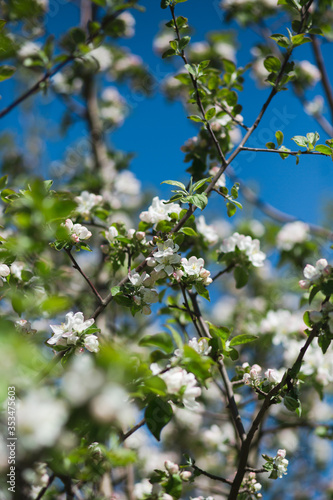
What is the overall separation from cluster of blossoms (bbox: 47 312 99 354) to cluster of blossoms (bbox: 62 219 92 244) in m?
0.25

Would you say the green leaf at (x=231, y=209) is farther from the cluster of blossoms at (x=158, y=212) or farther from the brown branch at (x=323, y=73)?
the brown branch at (x=323, y=73)

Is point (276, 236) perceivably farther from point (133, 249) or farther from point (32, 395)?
point (32, 395)

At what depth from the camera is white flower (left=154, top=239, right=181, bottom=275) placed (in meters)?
1.23

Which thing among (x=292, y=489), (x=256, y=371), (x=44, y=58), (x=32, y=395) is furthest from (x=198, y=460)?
(x=32, y=395)

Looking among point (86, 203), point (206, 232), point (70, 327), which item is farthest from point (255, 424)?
point (86, 203)

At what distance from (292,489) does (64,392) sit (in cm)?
429

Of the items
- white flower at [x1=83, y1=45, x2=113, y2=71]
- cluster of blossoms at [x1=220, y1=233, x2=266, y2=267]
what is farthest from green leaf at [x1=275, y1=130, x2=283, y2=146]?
white flower at [x1=83, y1=45, x2=113, y2=71]

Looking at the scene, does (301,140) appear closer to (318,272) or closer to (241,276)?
(318,272)

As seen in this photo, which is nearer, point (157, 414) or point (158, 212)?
point (157, 414)

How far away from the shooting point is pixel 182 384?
0.95 metres

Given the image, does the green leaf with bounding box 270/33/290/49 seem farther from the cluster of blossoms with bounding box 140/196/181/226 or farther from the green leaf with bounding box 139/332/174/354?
the green leaf with bounding box 139/332/174/354

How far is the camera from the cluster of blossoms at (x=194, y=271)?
4.25 feet

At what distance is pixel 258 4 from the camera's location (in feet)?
11.5

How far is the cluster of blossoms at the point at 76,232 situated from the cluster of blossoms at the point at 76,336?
25cm
